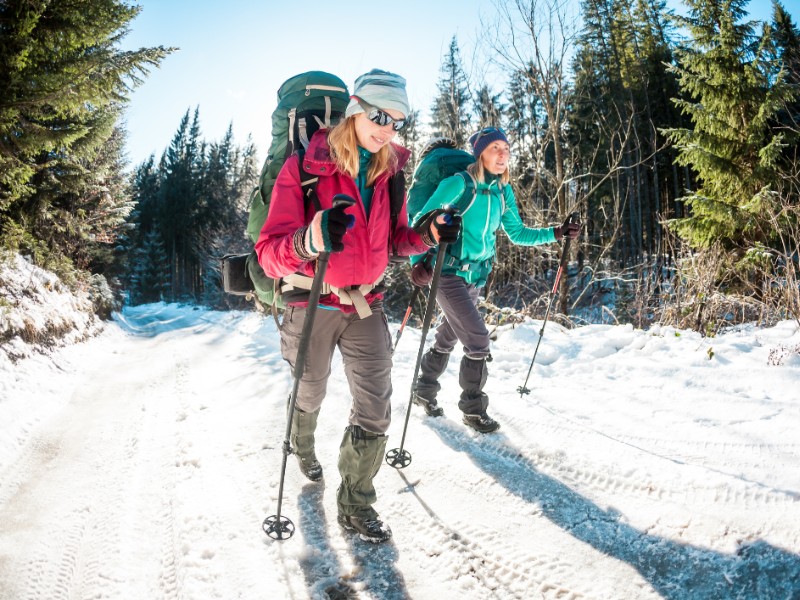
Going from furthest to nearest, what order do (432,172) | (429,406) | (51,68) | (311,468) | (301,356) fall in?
(51,68)
(429,406)
(432,172)
(311,468)
(301,356)

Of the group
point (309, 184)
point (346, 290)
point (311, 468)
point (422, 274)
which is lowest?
point (311, 468)

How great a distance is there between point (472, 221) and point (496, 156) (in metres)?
→ 0.56

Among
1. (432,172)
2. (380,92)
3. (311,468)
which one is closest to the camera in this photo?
(380,92)

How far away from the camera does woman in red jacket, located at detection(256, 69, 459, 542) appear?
7.55 ft

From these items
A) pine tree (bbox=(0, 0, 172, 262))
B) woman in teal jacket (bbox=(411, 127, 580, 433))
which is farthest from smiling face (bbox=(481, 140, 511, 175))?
pine tree (bbox=(0, 0, 172, 262))

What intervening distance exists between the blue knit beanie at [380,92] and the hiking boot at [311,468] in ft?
7.35

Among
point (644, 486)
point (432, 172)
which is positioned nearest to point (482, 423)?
point (644, 486)

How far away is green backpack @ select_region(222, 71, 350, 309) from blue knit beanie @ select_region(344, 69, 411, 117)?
10.8 inches

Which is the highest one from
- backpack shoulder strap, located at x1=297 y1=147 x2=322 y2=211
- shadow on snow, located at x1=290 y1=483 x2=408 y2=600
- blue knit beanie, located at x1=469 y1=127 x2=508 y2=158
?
blue knit beanie, located at x1=469 y1=127 x2=508 y2=158

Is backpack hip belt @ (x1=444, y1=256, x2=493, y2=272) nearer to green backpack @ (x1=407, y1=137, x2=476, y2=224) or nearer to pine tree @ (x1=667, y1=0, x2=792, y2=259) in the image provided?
green backpack @ (x1=407, y1=137, x2=476, y2=224)

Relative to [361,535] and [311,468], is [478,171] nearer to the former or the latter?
[311,468]

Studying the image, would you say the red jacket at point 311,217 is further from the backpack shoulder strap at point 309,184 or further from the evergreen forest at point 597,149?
the evergreen forest at point 597,149

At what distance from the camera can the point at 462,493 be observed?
9.37ft

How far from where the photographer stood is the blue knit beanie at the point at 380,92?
2.30 metres
